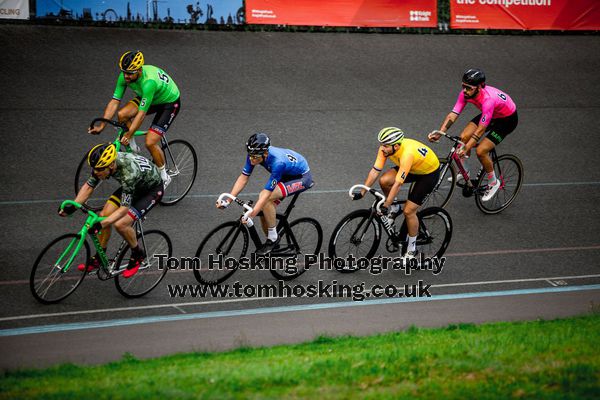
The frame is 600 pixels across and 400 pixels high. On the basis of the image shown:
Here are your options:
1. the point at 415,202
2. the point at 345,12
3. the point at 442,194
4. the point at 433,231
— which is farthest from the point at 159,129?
the point at 345,12

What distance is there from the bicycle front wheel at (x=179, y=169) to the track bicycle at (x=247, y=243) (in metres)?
2.65

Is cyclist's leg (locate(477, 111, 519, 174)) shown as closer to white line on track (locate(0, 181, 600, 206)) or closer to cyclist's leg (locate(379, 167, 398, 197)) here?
white line on track (locate(0, 181, 600, 206))

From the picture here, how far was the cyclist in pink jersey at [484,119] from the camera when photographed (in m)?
11.7

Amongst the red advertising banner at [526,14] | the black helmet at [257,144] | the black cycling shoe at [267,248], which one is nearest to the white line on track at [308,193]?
the black cycling shoe at [267,248]

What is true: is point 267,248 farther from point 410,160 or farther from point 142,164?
point 410,160

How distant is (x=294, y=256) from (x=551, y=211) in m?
5.09

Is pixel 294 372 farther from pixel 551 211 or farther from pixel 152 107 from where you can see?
pixel 551 211

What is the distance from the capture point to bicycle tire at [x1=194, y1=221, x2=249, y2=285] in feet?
30.1

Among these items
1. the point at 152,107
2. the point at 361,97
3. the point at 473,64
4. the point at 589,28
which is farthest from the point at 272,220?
the point at 589,28

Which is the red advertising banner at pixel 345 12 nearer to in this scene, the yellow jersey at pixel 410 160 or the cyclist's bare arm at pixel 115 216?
the yellow jersey at pixel 410 160

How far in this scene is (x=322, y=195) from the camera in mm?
12820

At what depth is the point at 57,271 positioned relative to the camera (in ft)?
28.1

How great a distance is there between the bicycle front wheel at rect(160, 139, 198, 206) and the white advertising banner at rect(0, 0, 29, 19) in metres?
7.88

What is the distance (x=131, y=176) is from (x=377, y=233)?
3219 millimetres
